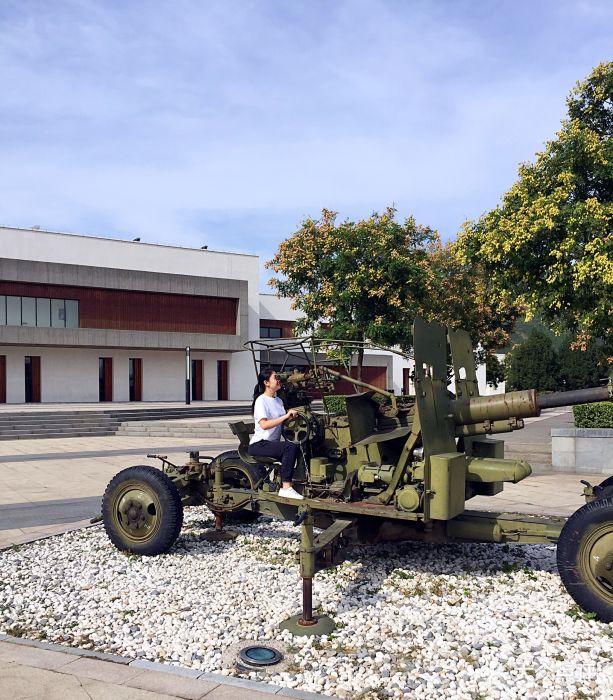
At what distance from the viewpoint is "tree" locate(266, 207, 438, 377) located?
26703 millimetres

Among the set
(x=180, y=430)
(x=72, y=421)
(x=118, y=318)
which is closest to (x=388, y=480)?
(x=180, y=430)

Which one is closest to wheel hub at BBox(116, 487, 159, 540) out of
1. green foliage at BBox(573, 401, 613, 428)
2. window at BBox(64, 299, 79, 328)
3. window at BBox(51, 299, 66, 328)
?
green foliage at BBox(573, 401, 613, 428)

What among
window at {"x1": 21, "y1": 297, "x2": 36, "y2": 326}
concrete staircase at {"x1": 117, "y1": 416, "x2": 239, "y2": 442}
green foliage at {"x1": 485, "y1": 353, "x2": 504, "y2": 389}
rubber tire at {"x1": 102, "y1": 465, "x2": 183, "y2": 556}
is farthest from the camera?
green foliage at {"x1": 485, "y1": 353, "x2": 504, "y2": 389}

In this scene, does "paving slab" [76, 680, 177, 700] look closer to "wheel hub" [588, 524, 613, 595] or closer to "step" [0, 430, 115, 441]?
"wheel hub" [588, 524, 613, 595]

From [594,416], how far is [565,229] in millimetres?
6848

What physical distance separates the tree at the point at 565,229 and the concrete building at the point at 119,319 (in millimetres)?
17550

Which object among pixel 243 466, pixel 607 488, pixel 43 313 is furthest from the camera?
pixel 43 313

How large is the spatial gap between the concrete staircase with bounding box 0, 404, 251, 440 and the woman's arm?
17.9 meters

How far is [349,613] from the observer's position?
5.30m

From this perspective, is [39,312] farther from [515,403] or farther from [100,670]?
[100,670]

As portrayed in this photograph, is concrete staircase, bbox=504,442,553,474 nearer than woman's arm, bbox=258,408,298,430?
No

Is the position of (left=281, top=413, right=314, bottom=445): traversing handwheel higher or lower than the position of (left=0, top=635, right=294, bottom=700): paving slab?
higher

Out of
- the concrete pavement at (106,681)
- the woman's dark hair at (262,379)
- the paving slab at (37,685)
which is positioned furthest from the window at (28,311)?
the paving slab at (37,685)

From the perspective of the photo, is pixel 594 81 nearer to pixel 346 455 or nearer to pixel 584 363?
pixel 346 455
